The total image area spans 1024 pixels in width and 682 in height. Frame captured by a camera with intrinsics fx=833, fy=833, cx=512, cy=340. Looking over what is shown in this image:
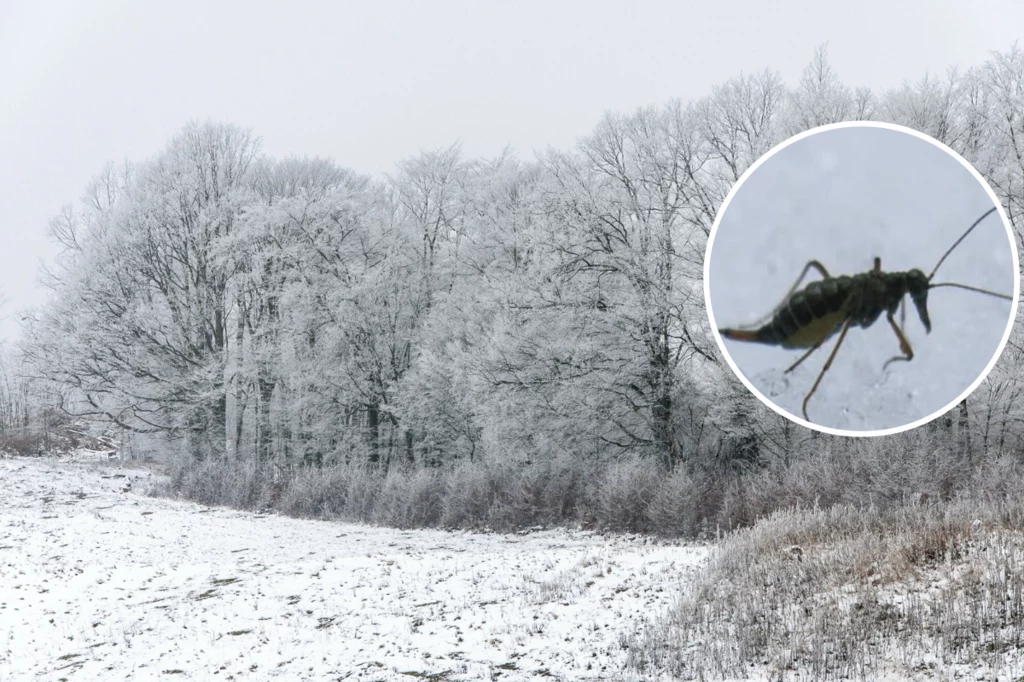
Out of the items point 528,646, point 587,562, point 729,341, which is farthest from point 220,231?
point 729,341

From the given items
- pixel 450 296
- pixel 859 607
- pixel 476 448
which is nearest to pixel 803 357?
pixel 859 607

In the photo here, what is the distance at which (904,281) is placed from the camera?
2.21 meters

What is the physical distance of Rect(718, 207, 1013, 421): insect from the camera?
7.04ft

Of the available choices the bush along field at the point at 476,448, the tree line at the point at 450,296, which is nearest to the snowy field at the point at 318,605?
the bush along field at the point at 476,448

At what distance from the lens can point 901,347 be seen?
230cm

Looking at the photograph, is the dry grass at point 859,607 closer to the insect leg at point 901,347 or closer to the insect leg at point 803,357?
the insect leg at point 901,347

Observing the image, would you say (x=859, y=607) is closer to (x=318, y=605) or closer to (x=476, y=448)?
(x=318, y=605)

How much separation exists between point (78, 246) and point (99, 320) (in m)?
7.13

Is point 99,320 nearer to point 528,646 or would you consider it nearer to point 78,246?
point 78,246

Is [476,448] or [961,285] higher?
[961,285]

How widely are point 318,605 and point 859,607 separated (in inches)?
249

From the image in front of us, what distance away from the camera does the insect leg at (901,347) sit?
2246mm

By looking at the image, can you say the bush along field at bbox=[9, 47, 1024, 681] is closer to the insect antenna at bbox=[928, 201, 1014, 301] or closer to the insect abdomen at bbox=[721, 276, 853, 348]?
the insect antenna at bbox=[928, 201, 1014, 301]

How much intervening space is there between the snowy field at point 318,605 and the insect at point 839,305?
5.04m
